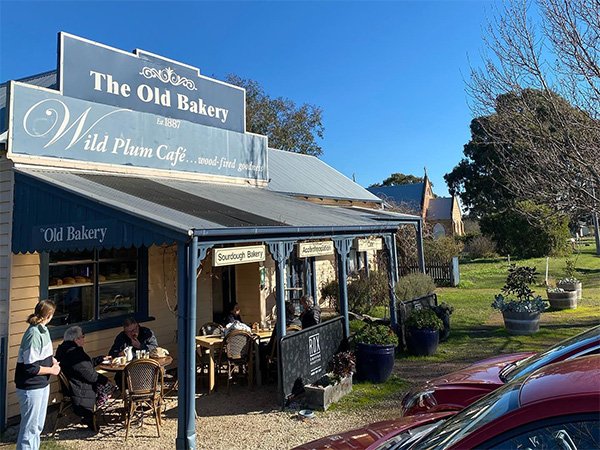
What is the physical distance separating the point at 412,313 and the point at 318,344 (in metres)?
2.67

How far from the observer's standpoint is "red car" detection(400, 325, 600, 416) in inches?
151

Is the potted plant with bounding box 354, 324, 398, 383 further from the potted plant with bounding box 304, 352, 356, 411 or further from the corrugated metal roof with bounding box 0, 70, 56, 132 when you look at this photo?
the corrugated metal roof with bounding box 0, 70, 56, 132

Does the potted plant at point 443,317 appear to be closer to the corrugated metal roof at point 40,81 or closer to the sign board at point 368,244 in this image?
the sign board at point 368,244

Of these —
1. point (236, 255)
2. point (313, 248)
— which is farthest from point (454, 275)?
point (236, 255)

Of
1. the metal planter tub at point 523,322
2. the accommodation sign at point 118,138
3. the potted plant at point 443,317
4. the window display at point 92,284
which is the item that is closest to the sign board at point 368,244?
the potted plant at point 443,317

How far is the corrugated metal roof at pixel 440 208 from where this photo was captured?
48.6 meters

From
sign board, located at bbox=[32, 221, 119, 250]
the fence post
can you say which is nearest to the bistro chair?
sign board, located at bbox=[32, 221, 119, 250]

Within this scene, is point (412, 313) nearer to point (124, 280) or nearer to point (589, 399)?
point (124, 280)

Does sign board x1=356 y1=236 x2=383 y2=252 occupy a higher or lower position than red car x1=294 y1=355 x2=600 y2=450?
higher

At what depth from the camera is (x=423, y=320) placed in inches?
366

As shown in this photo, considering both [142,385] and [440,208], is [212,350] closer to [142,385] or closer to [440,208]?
[142,385]

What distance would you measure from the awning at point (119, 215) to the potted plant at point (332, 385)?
2253 mm

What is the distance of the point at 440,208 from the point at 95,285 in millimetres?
45890

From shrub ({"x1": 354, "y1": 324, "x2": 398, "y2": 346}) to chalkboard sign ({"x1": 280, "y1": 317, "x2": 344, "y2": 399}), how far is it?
0.49 metres
